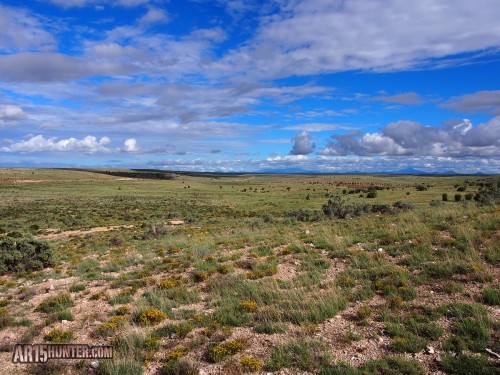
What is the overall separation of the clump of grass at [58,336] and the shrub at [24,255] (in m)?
8.51

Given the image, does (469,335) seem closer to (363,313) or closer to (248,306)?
(363,313)

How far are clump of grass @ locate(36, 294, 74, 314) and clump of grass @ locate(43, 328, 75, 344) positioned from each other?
1.55 m

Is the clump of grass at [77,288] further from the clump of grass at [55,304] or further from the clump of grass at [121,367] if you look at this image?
the clump of grass at [121,367]

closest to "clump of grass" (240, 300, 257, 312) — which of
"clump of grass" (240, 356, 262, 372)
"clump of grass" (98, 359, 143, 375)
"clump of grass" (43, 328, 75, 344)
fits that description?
"clump of grass" (240, 356, 262, 372)

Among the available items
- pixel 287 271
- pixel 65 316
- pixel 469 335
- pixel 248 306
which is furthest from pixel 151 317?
pixel 469 335

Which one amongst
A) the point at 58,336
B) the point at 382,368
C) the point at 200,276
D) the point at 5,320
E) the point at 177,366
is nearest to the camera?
the point at 382,368

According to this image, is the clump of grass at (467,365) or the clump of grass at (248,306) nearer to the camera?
the clump of grass at (467,365)

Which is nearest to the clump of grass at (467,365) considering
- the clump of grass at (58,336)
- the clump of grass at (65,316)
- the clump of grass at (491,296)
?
the clump of grass at (491,296)

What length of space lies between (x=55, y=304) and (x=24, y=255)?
7.27 meters

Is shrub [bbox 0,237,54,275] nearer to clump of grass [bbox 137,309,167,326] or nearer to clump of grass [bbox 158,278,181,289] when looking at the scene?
clump of grass [bbox 158,278,181,289]

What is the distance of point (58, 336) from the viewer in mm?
7090

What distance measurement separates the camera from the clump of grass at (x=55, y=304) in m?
8.80

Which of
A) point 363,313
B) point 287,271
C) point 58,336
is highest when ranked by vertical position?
point 363,313

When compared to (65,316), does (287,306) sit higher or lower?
higher
